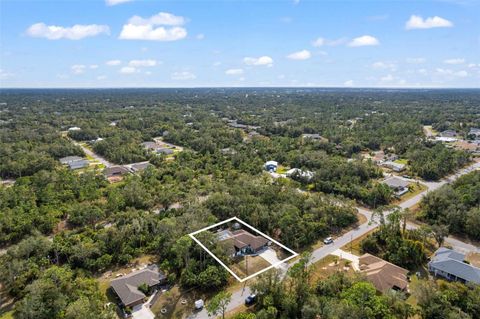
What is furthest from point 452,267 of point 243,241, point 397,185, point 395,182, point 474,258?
point 395,182

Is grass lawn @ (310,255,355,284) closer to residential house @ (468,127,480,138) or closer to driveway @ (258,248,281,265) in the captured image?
driveway @ (258,248,281,265)

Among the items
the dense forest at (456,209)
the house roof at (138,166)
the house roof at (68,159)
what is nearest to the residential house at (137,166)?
the house roof at (138,166)

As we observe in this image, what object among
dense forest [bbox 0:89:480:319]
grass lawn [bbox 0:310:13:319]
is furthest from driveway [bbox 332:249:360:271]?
grass lawn [bbox 0:310:13:319]

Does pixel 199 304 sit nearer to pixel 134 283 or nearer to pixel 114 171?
pixel 134 283

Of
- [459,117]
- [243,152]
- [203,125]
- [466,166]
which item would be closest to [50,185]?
[243,152]

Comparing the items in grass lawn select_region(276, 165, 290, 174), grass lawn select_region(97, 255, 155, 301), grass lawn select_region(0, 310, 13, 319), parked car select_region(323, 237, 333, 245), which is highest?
grass lawn select_region(276, 165, 290, 174)

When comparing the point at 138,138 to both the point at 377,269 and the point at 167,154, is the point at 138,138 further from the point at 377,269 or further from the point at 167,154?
the point at 377,269
